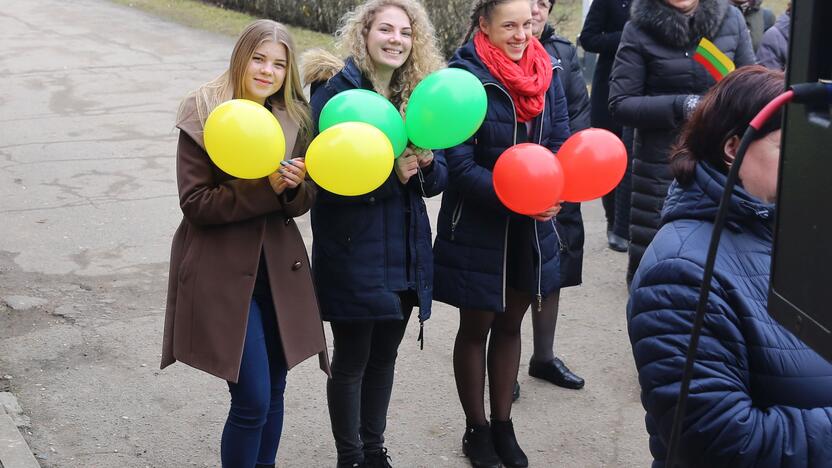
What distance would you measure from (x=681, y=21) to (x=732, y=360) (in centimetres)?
312

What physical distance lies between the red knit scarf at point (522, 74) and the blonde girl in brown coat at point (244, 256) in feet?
2.68

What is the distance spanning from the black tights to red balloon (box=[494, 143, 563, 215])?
2.06 feet

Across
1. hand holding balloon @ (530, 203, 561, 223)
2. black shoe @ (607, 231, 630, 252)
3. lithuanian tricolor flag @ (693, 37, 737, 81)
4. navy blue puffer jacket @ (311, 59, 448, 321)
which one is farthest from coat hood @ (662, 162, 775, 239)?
black shoe @ (607, 231, 630, 252)

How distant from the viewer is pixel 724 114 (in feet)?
7.88

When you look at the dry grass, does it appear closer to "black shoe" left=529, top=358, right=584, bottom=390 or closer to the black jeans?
"black shoe" left=529, top=358, right=584, bottom=390

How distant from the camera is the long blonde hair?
354 cm

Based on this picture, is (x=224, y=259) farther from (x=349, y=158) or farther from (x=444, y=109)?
(x=444, y=109)

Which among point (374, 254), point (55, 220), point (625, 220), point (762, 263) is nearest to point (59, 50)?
point (55, 220)

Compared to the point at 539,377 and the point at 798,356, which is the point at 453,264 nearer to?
the point at 539,377

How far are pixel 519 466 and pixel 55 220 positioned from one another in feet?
14.2

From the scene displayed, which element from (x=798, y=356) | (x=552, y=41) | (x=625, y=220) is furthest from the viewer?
(x=625, y=220)

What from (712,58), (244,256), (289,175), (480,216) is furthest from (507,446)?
(712,58)

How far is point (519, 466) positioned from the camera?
4398 mm

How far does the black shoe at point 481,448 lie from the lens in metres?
4.37
